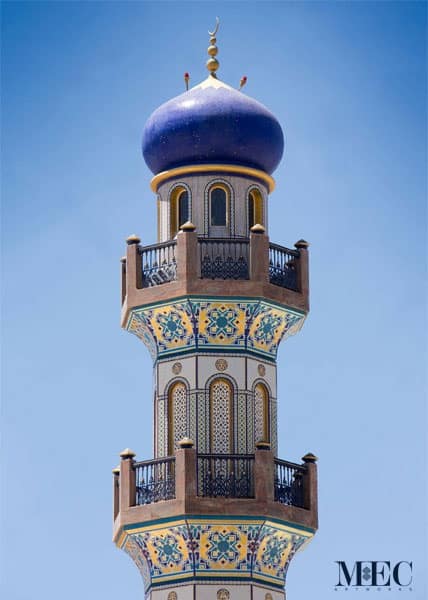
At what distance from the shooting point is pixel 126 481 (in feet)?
161

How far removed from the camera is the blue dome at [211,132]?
5084 cm

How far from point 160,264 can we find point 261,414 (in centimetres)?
347

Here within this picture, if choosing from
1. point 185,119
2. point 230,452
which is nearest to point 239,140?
point 185,119

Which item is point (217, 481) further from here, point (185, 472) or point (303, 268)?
point (303, 268)

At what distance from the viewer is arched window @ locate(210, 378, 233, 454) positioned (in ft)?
162

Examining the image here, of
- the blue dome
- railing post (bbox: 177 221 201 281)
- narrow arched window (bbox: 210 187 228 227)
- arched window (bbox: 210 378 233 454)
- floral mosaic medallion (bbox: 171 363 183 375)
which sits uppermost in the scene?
the blue dome

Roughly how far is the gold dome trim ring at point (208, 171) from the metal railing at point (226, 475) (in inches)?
229

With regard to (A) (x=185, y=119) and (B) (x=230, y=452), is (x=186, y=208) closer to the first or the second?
(A) (x=185, y=119)

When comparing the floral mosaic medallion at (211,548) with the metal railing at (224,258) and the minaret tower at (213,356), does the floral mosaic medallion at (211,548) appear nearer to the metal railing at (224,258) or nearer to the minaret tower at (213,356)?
the minaret tower at (213,356)

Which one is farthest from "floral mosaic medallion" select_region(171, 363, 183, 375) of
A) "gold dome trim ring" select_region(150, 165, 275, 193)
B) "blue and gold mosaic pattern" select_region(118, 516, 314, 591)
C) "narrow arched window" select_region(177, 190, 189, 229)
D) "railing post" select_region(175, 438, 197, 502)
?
"gold dome trim ring" select_region(150, 165, 275, 193)

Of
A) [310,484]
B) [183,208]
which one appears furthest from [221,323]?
[310,484]

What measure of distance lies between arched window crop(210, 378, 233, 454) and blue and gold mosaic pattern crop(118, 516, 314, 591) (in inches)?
67.0

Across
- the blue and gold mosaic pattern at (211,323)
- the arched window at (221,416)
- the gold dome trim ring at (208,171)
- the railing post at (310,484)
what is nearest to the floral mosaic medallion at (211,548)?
the railing post at (310,484)

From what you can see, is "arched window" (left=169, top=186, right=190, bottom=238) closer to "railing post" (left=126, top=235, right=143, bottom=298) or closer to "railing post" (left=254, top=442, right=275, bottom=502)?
"railing post" (left=126, top=235, right=143, bottom=298)
